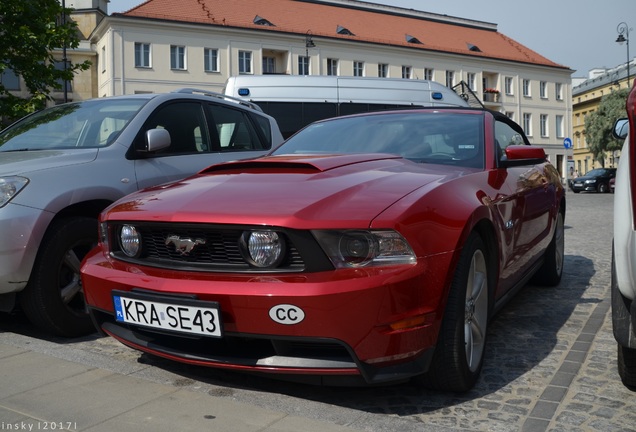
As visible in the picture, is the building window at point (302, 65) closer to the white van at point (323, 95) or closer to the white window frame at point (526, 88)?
the white window frame at point (526, 88)

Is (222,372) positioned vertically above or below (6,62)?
below

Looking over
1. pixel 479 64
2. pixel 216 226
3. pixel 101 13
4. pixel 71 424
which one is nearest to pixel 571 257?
pixel 216 226

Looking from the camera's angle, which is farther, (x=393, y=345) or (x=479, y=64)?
(x=479, y=64)

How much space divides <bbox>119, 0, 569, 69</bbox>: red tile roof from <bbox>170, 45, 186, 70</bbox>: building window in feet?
6.35

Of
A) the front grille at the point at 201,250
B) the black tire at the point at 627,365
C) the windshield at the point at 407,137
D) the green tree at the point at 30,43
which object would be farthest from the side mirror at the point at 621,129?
the green tree at the point at 30,43

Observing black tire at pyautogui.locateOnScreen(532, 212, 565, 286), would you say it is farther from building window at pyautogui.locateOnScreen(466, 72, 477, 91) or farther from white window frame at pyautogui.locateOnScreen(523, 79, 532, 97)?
white window frame at pyautogui.locateOnScreen(523, 79, 532, 97)

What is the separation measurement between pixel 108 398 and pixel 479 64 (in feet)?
189

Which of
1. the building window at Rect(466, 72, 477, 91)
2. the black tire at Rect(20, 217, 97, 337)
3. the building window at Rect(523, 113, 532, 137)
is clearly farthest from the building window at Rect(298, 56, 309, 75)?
the black tire at Rect(20, 217, 97, 337)

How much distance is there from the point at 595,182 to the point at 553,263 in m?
33.6

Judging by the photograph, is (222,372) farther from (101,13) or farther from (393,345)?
(101,13)

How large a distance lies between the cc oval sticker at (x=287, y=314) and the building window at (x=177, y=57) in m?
44.2

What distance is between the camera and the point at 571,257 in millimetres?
8031

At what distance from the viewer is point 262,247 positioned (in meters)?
2.91

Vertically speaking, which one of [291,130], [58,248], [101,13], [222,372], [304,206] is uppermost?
[101,13]
